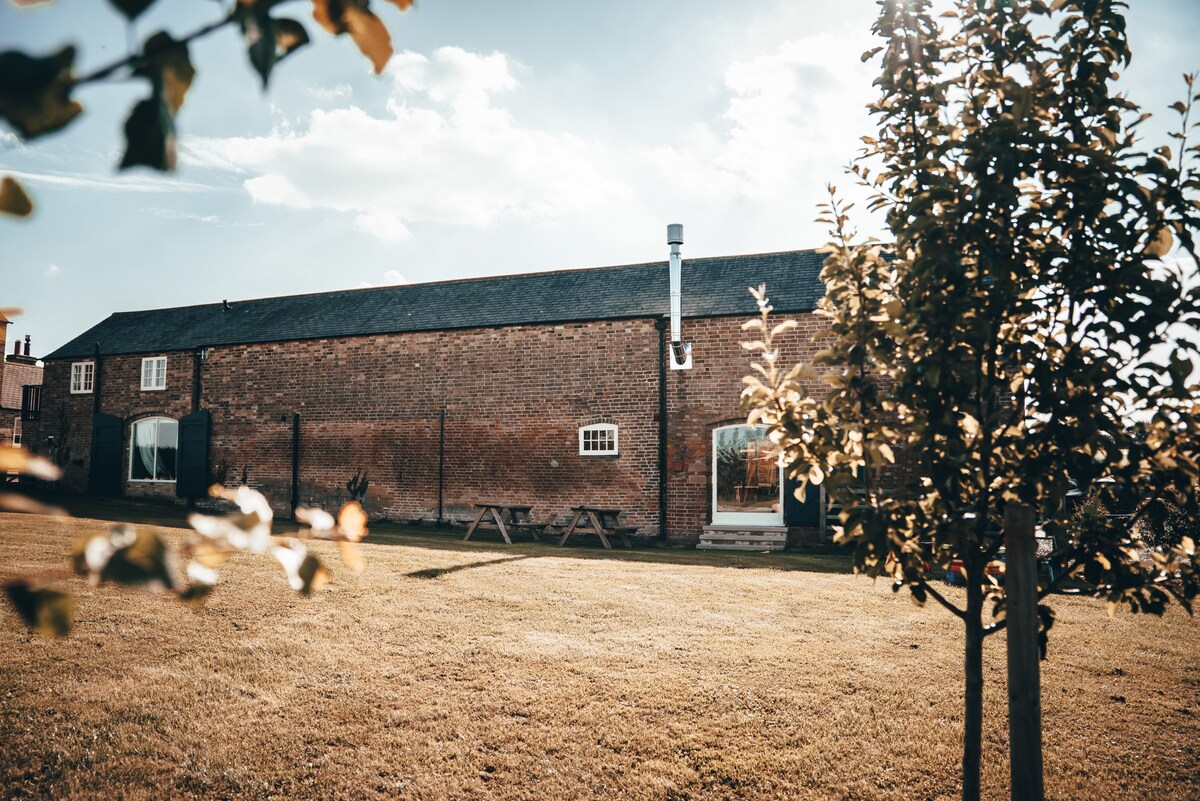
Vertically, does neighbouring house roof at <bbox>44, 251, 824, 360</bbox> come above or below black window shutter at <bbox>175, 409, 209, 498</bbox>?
above

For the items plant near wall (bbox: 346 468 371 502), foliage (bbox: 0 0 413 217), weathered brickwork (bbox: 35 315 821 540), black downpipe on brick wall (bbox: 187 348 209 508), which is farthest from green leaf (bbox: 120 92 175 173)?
black downpipe on brick wall (bbox: 187 348 209 508)

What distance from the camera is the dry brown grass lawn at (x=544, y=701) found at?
4293 millimetres

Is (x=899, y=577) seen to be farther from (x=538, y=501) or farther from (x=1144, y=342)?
(x=538, y=501)

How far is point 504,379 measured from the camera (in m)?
18.7

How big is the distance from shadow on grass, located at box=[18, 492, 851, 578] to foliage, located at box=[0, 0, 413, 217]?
31.0ft

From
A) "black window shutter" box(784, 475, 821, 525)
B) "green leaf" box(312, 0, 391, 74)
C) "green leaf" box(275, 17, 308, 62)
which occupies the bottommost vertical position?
"black window shutter" box(784, 475, 821, 525)

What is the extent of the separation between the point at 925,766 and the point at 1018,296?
3.24 metres

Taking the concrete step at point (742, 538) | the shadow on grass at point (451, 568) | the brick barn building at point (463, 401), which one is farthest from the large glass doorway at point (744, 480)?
the shadow on grass at point (451, 568)

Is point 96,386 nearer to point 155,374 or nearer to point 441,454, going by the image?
point 155,374

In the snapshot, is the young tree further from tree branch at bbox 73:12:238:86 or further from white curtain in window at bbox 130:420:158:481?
white curtain in window at bbox 130:420:158:481

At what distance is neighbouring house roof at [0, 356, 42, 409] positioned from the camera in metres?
39.4

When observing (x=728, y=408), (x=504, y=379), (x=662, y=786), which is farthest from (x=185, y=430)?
(x=662, y=786)

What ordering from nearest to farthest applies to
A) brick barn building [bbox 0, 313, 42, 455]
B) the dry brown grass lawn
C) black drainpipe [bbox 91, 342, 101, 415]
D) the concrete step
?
the dry brown grass lawn
the concrete step
black drainpipe [bbox 91, 342, 101, 415]
brick barn building [bbox 0, 313, 42, 455]

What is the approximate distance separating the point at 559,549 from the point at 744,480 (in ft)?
15.9
